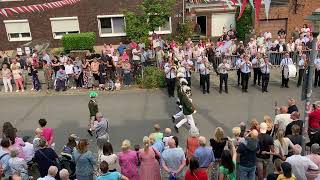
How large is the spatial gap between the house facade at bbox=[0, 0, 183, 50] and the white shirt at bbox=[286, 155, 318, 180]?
18807 millimetres

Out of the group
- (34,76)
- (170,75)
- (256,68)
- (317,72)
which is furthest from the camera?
(34,76)

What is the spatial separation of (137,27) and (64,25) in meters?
5.28

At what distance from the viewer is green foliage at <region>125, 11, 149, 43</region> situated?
24.2m

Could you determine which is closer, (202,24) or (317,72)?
(317,72)

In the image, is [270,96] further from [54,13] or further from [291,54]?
[54,13]

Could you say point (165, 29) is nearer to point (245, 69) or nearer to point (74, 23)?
point (74, 23)

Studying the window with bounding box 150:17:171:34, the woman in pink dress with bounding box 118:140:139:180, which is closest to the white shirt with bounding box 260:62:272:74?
the woman in pink dress with bounding box 118:140:139:180

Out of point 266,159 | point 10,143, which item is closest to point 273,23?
point 266,159

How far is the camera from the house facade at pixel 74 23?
26438mm

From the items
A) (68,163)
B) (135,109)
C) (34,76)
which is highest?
(34,76)

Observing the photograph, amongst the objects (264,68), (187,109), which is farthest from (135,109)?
(264,68)

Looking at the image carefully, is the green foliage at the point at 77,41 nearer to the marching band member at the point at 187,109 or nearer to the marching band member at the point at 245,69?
the marching band member at the point at 245,69

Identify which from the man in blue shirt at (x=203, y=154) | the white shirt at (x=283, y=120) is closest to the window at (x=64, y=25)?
the white shirt at (x=283, y=120)

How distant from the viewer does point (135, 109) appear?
53.0 ft
